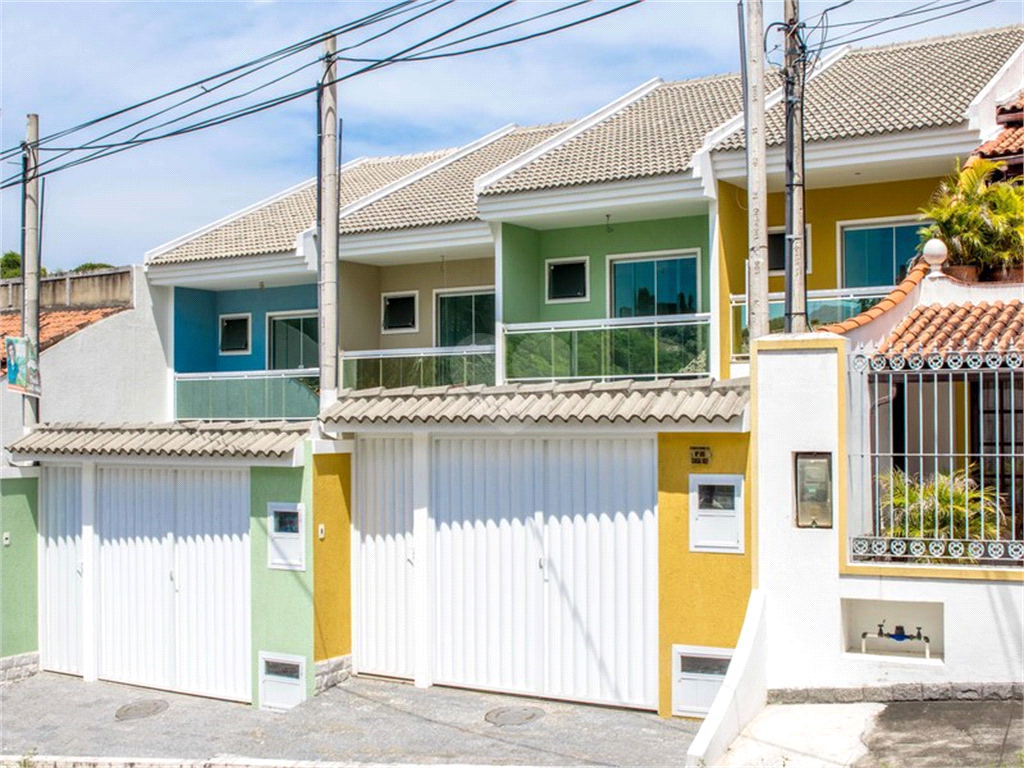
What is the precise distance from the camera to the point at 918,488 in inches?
427

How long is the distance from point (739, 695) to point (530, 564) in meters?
3.55

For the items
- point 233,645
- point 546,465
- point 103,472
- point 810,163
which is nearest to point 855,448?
point 546,465

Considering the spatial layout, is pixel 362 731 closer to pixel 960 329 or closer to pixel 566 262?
pixel 960 329

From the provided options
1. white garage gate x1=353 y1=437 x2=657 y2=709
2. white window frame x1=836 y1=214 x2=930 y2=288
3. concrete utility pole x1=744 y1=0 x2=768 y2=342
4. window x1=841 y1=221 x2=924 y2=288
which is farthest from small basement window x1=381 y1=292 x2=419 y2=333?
concrete utility pole x1=744 y1=0 x2=768 y2=342

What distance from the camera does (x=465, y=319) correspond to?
64.3ft

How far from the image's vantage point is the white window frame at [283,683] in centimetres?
1387

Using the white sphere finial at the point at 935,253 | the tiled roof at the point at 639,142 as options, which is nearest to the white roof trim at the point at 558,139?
the tiled roof at the point at 639,142

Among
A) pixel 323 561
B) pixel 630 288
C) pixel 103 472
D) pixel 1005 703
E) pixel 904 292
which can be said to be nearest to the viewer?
pixel 1005 703

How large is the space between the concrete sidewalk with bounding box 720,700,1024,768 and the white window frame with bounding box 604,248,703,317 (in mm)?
7806

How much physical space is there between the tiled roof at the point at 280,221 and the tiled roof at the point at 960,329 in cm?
1019

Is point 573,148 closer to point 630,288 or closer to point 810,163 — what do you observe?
point 630,288

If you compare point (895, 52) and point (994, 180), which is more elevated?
point (895, 52)

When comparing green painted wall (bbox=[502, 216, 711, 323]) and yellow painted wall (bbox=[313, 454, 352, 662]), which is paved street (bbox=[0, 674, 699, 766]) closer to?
yellow painted wall (bbox=[313, 454, 352, 662])

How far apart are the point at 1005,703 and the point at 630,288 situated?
9174 millimetres
